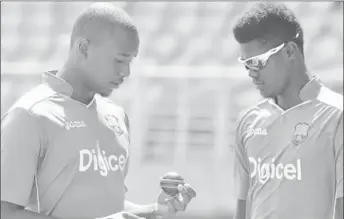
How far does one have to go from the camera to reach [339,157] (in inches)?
113

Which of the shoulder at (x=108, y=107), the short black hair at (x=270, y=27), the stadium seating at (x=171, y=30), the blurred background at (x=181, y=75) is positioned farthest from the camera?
the stadium seating at (x=171, y=30)

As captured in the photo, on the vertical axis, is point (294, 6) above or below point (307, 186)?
above

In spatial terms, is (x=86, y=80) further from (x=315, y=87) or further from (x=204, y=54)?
(x=204, y=54)

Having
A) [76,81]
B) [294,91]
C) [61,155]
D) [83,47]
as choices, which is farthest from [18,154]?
[294,91]

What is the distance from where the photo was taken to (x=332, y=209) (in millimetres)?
2949

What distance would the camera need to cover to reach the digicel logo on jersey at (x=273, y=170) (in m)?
2.99

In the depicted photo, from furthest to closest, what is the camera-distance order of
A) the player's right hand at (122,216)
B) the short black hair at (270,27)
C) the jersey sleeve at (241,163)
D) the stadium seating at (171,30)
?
1. the stadium seating at (171,30)
2. the jersey sleeve at (241,163)
3. the short black hair at (270,27)
4. the player's right hand at (122,216)

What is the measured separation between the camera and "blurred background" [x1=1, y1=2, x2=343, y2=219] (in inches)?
370

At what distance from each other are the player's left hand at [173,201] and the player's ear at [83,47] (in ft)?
2.10

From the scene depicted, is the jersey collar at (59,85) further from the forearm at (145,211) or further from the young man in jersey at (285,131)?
the young man in jersey at (285,131)

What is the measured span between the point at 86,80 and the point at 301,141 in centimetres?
94

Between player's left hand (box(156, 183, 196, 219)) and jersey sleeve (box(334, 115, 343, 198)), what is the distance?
60 cm

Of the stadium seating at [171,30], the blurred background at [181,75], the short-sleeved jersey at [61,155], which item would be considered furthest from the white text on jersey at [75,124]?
the stadium seating at [171,30]

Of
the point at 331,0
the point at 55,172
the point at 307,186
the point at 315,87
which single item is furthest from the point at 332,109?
the point at 331,0
